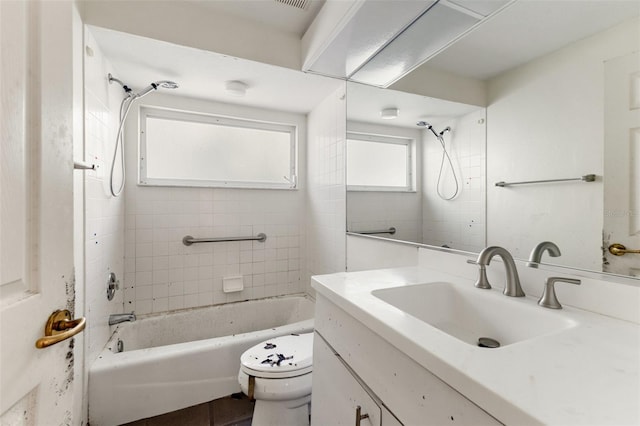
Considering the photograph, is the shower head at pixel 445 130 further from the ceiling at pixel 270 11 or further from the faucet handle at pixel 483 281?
the ceiling at pixel 270 11

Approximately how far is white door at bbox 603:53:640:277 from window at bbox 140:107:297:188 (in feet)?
6.70

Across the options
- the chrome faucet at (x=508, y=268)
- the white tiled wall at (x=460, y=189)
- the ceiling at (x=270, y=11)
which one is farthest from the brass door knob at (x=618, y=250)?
the ceiling at (x=270, y=11)

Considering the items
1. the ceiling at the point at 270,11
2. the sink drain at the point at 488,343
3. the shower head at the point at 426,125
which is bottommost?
the sink drain at the point at 488,343

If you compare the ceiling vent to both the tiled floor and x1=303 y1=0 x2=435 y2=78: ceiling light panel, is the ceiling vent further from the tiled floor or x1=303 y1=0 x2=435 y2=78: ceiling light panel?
the tiled floor

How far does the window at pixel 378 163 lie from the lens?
4.66ft

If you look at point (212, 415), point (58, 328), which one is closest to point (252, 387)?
point (212, 415)

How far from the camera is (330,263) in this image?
6.88ft

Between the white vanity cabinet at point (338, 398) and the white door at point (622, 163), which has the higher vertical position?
the white door at point (622, 163)

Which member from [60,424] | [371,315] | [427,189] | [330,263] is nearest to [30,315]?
[60,424]

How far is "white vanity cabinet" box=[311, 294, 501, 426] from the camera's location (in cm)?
48

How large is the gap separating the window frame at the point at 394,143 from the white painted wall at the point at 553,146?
38cm

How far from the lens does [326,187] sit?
2148 mm

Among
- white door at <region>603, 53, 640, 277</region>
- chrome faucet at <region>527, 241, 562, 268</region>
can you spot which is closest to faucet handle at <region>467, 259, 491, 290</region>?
chrome faucet at <region>527, 241, 562, 268</region>

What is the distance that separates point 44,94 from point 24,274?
13.8 inches
